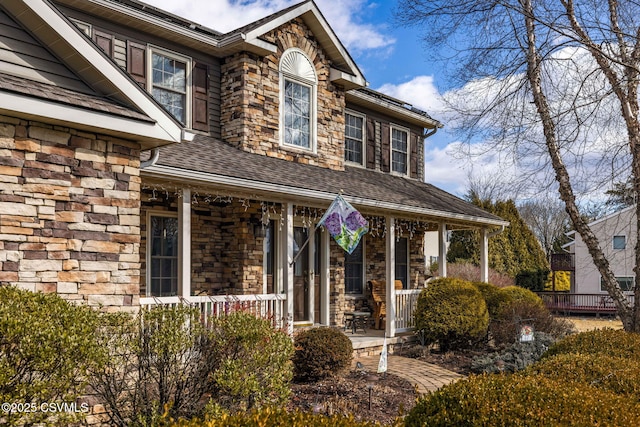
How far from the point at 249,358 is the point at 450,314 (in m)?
7.18

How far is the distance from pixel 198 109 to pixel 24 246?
6304 mm

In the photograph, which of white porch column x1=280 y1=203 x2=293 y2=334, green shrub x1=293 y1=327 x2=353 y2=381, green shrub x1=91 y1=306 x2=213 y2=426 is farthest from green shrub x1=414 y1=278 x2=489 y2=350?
green shrub x1=91 y1=306 x2=213 y2=426

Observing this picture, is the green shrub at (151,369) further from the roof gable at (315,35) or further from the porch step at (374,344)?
the roof gable at (315,35)

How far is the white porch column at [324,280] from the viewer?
13006 millimetres

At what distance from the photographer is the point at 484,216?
1545 centimetres

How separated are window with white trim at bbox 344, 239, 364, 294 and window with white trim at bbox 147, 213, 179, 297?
5.18 metres

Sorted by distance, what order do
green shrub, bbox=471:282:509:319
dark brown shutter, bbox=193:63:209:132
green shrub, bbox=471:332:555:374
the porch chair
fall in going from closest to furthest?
green shrub, bbox=471:332:555:374 → dark brown shutter, bbox=193:63:209:132 → green shrub, bbox=471:282:509:319 → the porch chair

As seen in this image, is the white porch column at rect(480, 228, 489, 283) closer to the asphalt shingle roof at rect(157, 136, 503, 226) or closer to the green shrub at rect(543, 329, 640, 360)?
the asphalt shingle roof at rect(157, 136, 503, 226)

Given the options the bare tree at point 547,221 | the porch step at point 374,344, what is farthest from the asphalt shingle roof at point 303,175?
the bare tree at point 547,221

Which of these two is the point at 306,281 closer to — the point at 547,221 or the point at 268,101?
the point at 268,101

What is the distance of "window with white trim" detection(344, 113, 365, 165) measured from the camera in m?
15.1

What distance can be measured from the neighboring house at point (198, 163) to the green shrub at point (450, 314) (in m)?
0.83

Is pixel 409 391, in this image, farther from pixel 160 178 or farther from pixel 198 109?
pixel 198 109

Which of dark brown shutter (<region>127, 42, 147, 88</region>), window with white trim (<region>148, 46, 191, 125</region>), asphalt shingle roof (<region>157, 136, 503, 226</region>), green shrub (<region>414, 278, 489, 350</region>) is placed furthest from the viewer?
green shrub (<region>414, 278, 489, 350</region>)
